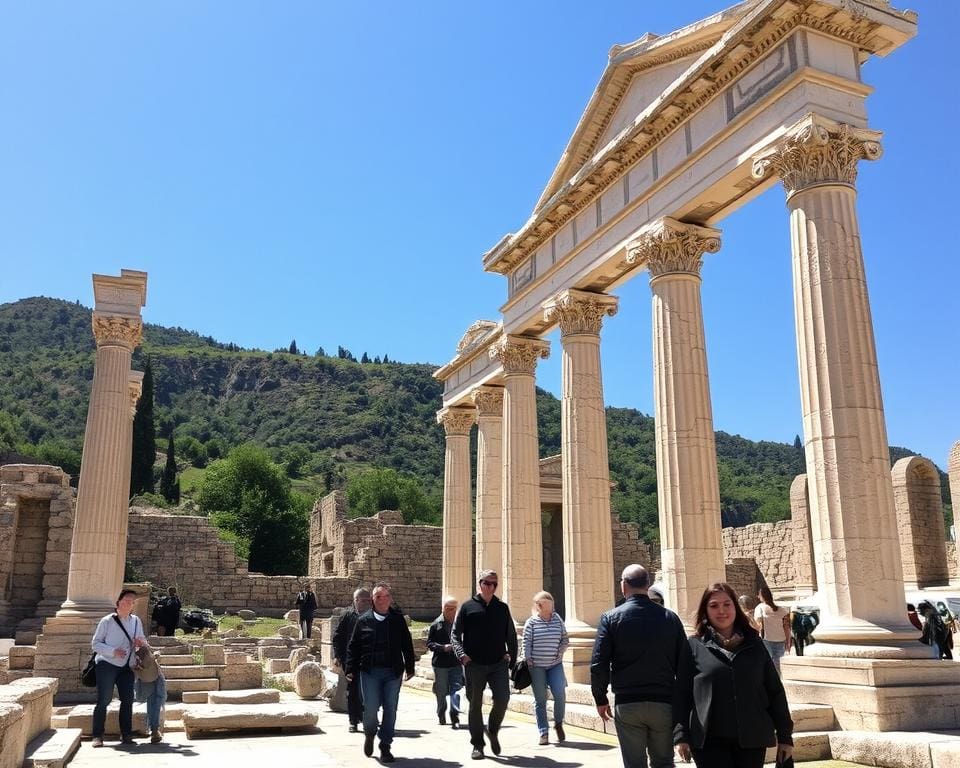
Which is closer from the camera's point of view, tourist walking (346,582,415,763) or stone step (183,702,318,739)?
tourist walking (346,582,415,763)

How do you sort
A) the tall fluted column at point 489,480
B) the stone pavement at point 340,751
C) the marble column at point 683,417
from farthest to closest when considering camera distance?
the tall fluted column at point 489,480 → the marble column at point 683,417 → the stone pavement at point 340,751

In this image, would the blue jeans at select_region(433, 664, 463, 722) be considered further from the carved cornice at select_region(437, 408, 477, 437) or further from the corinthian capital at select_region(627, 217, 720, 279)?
the carved cornice at select_region(437, 408, 477, 437)

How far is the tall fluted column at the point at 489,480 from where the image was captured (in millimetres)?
22703

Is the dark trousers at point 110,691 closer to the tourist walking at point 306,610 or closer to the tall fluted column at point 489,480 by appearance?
the tall fluted column at point 489,480

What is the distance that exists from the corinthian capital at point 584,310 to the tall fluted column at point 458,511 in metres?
8.39

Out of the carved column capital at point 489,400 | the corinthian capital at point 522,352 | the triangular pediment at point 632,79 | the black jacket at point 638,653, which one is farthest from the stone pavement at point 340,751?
the carved column capital at point 489,400

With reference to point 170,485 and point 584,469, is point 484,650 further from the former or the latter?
point 170,485

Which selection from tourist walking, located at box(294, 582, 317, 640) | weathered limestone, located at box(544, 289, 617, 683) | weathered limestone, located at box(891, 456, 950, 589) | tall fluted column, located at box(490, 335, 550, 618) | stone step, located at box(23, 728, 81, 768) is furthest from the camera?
weathered limestone, located at box(891, 456, 950, 589)

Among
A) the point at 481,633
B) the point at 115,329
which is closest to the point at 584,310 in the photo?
the point at 481,633

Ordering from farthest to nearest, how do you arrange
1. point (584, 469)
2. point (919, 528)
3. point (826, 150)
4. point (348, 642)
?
point (919, 528) → point (584, 469) → point (348, 642) → point (826, 150)

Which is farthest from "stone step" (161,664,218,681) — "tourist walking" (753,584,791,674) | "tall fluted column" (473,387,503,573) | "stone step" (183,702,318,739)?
"tourist walking" (753,584,791,674)

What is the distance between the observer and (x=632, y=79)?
16281 mm

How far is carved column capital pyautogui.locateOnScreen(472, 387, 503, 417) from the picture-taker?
2406cm

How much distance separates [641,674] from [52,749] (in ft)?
19.9
